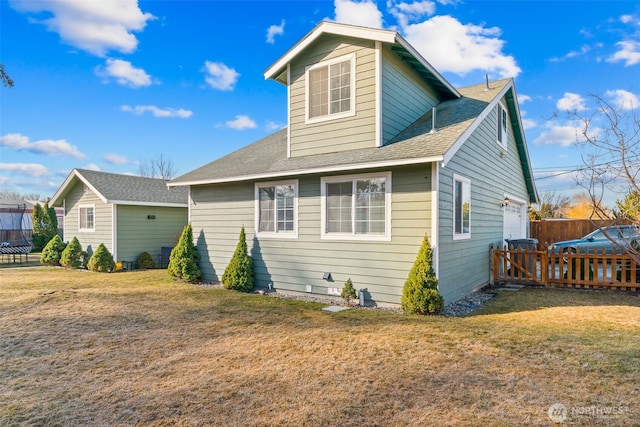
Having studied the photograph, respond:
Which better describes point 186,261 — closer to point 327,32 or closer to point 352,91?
point 352,91

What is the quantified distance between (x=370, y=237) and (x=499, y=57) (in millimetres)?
10224

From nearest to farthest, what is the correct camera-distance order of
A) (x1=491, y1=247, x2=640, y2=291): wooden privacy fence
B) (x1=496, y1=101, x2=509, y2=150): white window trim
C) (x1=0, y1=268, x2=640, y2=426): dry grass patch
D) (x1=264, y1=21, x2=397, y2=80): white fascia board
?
1. (x1=0, y1=268, x2=640, y2=426): dry grass patch
2. (x1=264, y1=21, x2=397, y2=80): white fascia board
3. (x1=491, y1=247, x2=640, y2=291): wooden privacy fence
4. (x1=496, y1=101, x2=509, y2=150): white window trim

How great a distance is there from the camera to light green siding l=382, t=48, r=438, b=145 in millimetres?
7551

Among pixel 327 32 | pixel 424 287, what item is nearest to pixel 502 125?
pixel 327 32

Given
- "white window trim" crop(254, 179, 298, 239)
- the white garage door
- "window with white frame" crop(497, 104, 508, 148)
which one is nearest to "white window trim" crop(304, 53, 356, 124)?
"white window trim" crop(254, 179, 298, 239)

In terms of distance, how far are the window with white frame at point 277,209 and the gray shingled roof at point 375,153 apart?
0.49 m

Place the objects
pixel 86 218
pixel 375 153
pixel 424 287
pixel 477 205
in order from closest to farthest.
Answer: pixel 424 287 → pixel 375 153 → pixel 477 205 → pixel 86 218

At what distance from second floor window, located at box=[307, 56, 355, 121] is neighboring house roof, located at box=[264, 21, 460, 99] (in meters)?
0.54

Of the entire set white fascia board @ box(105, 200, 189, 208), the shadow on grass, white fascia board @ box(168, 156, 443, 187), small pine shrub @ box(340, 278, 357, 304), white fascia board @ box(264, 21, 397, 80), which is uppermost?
white fascia board @ box(264, 21, 397, 80)

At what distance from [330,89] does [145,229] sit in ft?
34.7

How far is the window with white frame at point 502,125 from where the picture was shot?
10.3 m

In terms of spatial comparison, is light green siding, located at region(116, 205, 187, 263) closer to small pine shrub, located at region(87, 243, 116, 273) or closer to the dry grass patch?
small pine shrub, located at region(87, 243, 116, 273)

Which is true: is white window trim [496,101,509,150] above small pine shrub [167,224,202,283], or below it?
above

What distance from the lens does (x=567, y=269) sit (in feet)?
29.7
